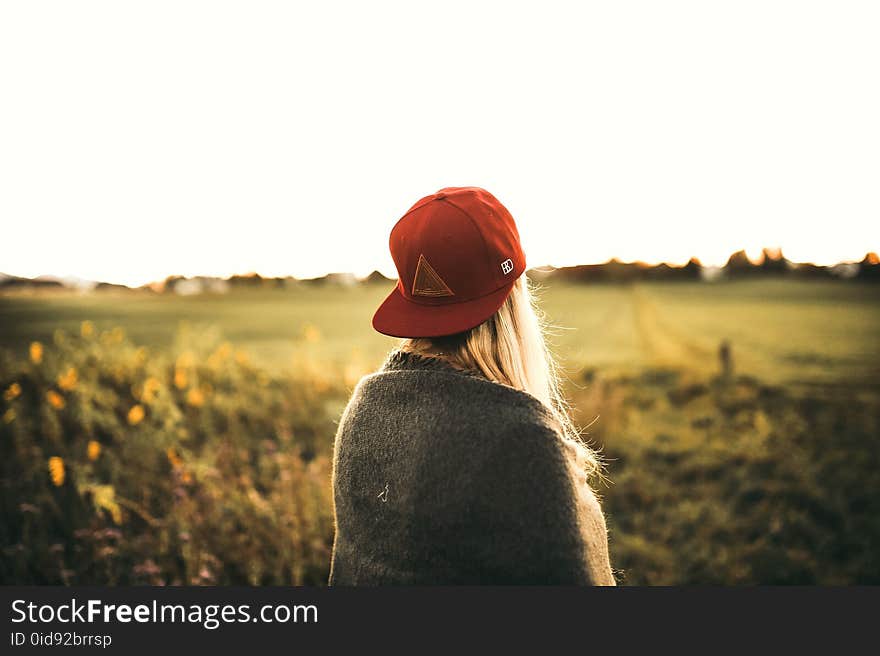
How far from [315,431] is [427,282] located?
3658 mm

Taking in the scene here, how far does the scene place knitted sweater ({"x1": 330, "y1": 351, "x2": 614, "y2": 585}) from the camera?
51.2 inches

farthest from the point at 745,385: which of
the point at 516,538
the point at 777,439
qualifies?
the point at 516,538

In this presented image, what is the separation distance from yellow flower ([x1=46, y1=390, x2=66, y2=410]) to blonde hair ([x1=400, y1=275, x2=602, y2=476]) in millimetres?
3504

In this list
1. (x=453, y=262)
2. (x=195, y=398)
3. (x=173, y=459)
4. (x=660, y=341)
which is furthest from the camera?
(x=660, y=341)

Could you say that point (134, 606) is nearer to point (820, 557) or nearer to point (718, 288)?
point (820, 557)

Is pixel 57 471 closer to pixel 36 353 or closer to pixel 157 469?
pixel 157 469

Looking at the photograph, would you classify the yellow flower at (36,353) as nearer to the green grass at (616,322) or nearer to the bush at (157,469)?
the bush at (157,469)

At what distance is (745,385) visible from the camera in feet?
19.4

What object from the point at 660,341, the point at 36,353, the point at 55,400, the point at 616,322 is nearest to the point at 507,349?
the point at 55,400

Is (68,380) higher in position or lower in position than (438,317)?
lower

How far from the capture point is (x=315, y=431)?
486cm

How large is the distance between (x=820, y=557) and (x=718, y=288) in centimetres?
499

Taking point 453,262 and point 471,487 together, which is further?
point 453,262

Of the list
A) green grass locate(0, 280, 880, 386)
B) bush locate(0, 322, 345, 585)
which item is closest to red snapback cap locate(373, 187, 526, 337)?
bush locate(0, 322, 345, 585)
